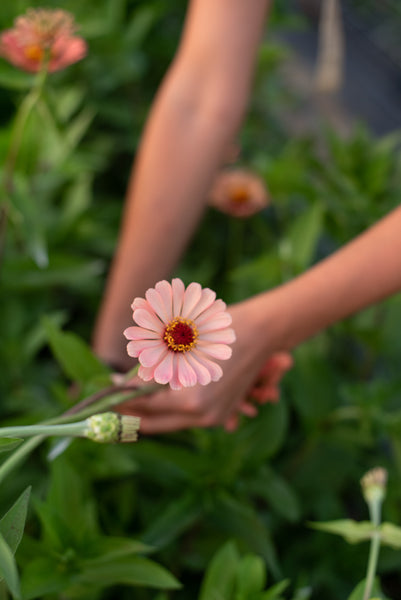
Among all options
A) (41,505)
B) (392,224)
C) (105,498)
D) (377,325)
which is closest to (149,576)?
(41,505)

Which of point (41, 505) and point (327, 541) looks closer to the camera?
point (41, 505)

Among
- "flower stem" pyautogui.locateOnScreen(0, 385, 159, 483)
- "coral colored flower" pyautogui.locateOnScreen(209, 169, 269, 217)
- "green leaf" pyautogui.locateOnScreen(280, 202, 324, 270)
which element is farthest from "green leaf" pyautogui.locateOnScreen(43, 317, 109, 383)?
"coral colored flower" pyautogui.locateOnScreen(209, 169, 269, 217)

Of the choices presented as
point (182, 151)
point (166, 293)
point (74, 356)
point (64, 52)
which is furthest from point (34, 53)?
point (166, 293)

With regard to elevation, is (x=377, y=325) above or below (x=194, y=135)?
below

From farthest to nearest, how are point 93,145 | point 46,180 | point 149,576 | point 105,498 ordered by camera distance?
1. point 93,145
2. point 46,180
3. point 105,498
4. point 149,576

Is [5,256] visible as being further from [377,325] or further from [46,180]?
[377,325]

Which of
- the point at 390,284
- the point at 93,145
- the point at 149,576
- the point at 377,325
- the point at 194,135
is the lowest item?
the point at 149,576

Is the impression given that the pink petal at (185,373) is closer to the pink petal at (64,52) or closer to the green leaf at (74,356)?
the green leaf at (74,356)
